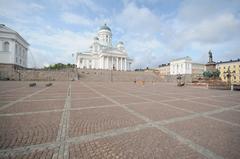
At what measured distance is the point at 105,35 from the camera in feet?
303

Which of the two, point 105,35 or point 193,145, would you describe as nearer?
point 193,145

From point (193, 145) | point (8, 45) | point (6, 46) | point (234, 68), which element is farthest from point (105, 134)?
point (234, 68)

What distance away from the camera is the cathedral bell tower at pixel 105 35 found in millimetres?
91838

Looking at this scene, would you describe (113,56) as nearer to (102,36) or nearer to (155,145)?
(102,36)

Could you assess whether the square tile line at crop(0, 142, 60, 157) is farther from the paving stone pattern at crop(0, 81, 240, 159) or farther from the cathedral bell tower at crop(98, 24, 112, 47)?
the cathedral bell tower at crop(98, 24, 112, 47)

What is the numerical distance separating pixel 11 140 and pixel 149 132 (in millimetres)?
3827

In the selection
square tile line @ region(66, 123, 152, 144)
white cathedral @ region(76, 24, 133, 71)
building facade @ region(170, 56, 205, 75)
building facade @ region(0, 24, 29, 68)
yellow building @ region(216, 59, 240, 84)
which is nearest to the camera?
square tile line @ region(66, 123, 152, 144)

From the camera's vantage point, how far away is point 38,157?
2.76 m

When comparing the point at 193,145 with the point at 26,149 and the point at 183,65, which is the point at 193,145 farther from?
the point at 183,65

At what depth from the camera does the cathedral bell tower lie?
3616 inches

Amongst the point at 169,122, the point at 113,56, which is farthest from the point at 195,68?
the point at 169,122

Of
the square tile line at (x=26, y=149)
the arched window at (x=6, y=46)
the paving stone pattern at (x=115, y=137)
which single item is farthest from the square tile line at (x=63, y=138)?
the arched window at (x=6, y=46)

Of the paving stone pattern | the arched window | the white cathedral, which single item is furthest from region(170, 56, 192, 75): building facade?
the arched window

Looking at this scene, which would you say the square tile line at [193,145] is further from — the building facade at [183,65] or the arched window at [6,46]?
the building facade at [183,65]
